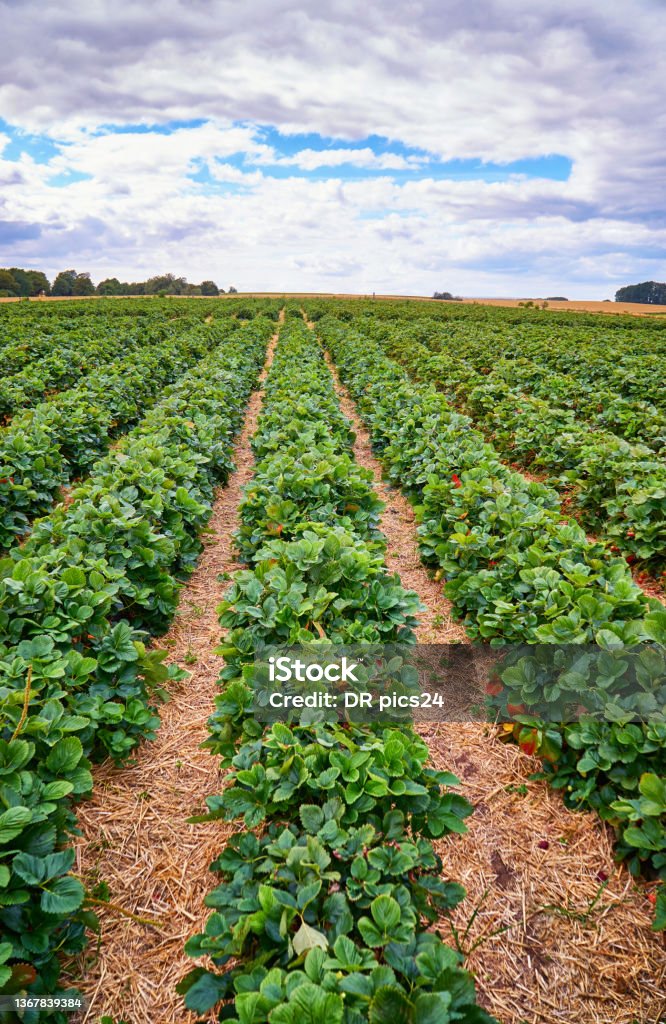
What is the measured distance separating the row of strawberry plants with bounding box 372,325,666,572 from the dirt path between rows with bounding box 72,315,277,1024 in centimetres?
433

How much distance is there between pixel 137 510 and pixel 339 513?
173 centimetres

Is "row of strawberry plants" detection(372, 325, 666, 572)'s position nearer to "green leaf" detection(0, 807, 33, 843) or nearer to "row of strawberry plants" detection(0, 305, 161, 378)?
"green leaf" detection(0, 807, 33, 843)

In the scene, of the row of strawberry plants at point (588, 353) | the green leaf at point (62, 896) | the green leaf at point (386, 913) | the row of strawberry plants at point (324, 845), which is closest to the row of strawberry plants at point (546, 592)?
the row of strawberry plants at point (324, 845)

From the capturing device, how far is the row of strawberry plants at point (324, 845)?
4.92 feet

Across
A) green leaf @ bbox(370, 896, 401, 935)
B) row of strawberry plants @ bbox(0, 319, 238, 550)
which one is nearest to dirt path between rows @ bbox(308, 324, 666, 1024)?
green leaf @ bbox(370, 896, 401, 935)

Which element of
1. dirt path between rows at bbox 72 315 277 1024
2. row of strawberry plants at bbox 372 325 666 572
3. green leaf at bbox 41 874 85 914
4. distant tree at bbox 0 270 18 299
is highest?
distant tree at bbox 0 270 18 299

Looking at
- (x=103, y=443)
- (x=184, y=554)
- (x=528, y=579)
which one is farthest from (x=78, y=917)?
(x=103, y=443)

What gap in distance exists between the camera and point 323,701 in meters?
2.59

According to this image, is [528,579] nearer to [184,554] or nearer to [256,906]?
[256,906]

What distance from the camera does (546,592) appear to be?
11.3ft

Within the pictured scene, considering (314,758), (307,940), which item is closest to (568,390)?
(314,758)

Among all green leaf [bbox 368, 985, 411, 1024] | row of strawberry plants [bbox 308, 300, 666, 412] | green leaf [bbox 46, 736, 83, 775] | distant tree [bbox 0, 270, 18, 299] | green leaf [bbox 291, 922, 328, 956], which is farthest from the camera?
distant tree [bbox 0, 270, 18, 299]

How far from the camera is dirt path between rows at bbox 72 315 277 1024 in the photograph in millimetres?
2174

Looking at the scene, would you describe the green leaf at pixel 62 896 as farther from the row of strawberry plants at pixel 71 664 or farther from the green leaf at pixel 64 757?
the green leaf at pixel 64 757
